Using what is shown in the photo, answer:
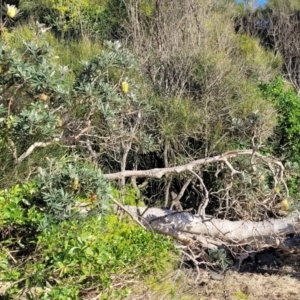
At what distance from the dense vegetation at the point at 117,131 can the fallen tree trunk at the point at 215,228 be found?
175 mm

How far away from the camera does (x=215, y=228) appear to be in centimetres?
664

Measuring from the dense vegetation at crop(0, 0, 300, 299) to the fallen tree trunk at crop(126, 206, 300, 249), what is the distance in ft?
0.57

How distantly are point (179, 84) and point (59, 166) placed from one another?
189 inches

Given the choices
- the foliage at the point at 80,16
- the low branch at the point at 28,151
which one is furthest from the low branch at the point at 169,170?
the foliage at the point at 80,16

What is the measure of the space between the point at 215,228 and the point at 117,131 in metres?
1.67

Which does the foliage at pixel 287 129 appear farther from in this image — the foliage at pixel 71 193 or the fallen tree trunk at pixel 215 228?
the foliage at pixel 71 193

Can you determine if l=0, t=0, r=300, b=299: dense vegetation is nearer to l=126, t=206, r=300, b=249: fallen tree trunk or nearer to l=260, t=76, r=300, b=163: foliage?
l=260, t=76, r=300, b=163: foliage

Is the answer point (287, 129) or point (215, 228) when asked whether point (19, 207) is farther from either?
point (287, 129)

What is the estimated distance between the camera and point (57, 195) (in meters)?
3.93

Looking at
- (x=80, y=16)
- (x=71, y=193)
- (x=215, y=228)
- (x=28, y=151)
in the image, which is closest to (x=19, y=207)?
(x=71, y=193)

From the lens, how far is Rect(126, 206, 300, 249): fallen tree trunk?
255 inches

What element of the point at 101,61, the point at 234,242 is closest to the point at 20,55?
the point at 101,61

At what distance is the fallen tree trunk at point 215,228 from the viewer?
255 inches

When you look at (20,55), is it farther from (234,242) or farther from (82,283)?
(234,242)
